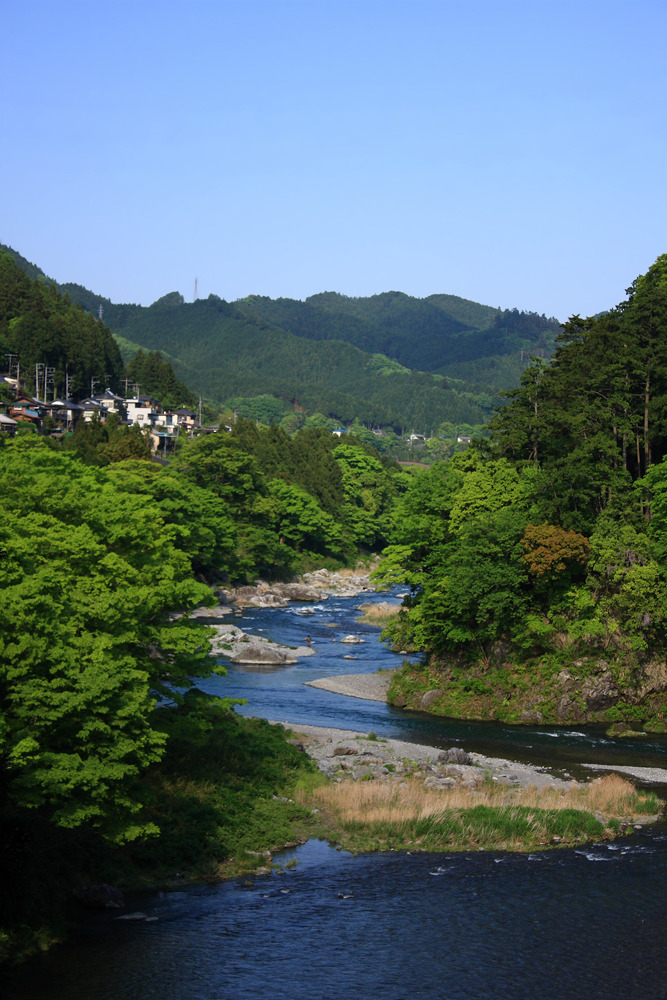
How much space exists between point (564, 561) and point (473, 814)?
67.5 ft

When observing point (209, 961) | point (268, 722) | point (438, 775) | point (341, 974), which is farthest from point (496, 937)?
point (268, 722)

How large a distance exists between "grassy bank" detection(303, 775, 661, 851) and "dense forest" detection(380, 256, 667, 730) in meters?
13.2

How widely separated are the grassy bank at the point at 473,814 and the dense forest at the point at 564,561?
13157 mm

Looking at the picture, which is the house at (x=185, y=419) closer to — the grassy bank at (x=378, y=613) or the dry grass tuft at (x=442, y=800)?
the grassy bank at (x=378, y=613)

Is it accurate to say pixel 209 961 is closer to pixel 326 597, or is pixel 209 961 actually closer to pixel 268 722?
pixel 268 722

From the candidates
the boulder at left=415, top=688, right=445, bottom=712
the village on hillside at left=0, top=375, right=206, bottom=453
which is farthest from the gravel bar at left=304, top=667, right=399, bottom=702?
the village on hillside at left=0, top=375, right=206, bottom=453

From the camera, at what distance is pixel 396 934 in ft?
80.5

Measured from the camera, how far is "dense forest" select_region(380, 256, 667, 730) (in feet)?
159

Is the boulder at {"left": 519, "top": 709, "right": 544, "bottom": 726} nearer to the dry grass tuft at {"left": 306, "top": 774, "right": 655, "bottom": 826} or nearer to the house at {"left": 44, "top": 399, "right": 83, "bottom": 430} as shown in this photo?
the dry grass tuft at {"left": 306, "top": 774, "right": 655, "bottom": 826}

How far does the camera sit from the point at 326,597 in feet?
303

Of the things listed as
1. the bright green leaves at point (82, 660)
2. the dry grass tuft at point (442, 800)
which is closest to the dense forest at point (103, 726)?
the bright green leaves at point (82, 660)

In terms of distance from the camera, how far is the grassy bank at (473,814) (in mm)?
31250

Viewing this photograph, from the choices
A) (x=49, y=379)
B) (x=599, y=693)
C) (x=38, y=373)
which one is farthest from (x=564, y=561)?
(x=49, y=379)

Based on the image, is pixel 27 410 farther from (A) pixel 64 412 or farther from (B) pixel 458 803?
(B) pixel 458 803
